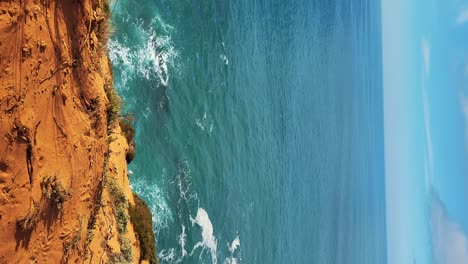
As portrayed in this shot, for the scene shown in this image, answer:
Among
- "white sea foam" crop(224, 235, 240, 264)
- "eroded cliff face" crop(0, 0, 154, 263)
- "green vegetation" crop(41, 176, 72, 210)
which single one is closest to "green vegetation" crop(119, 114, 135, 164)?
"eroded cliff face" crop(0, 0, 154, 263)

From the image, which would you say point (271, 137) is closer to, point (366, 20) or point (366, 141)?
point (366, 141)

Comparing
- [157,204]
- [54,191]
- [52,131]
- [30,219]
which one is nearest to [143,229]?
[157,204]

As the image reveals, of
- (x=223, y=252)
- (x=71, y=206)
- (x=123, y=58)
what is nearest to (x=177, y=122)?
(x=123, y=58)

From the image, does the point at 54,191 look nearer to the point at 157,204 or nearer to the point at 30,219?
the point at 30,219

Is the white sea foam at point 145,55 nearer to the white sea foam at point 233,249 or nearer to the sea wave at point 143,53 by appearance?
the sea wave at point 143,53

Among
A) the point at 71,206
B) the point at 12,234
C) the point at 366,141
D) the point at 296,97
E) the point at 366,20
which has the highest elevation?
the point at 366,20

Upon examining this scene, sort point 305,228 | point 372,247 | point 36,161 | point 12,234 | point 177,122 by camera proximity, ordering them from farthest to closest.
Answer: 1. point 372,247
2. point 305,228
3. point 177,122
4. point 36,161
5. point 12,234

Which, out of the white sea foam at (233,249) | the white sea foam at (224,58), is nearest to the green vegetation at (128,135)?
the white sea foam at (233,249)
